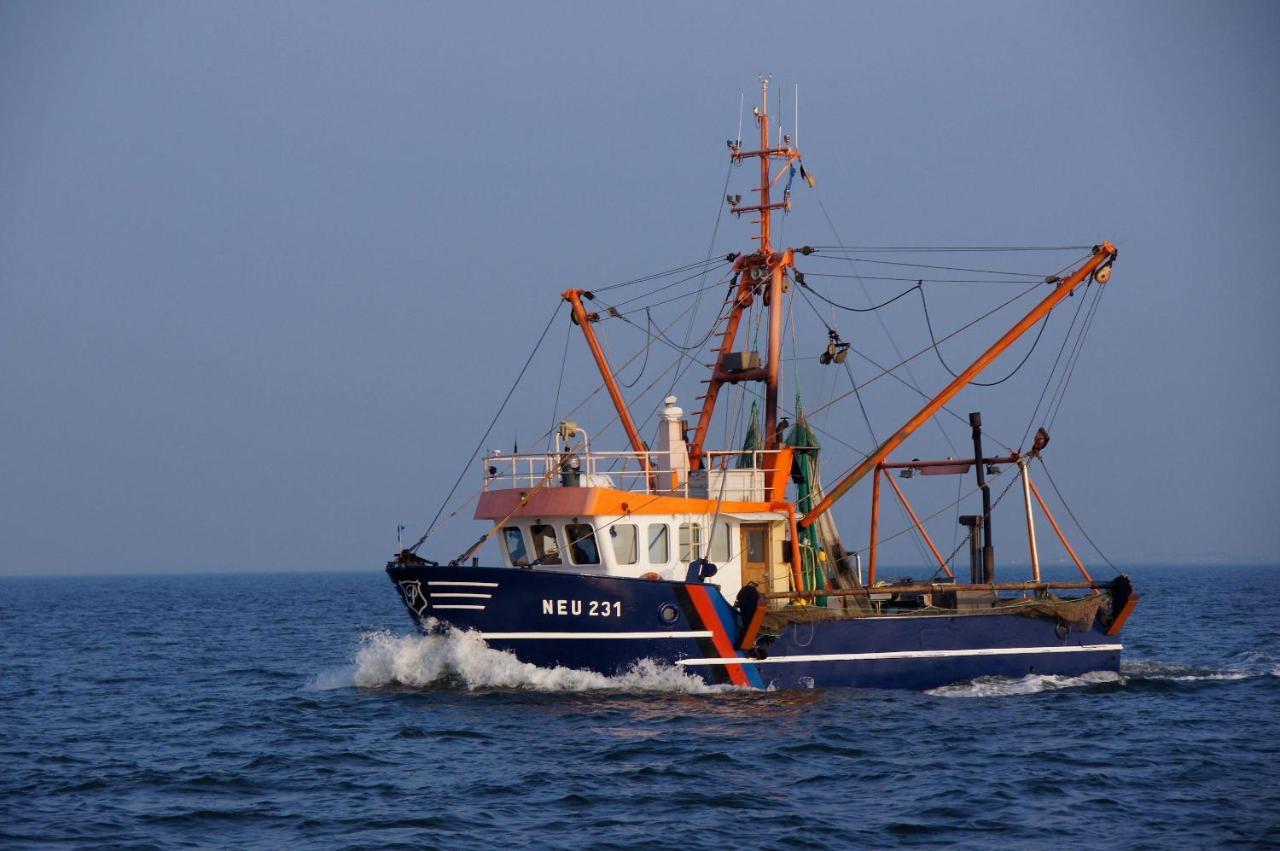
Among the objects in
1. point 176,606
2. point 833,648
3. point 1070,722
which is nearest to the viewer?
point 1070,722

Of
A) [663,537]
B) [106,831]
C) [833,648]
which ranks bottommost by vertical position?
[106,831]

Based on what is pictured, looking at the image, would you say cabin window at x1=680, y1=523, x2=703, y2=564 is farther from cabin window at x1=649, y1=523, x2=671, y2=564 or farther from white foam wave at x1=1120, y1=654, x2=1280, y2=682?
white foam wave at x1=1120, y1=654, x2=1280, y2=682

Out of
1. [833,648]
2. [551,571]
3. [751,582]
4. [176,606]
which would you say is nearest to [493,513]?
[551,571]

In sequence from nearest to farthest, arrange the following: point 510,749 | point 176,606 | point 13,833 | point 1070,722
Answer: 1. point 13,833
2. point 510,749
3. point 1070,722
4. point 176,606

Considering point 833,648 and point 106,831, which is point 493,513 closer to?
point 833,648

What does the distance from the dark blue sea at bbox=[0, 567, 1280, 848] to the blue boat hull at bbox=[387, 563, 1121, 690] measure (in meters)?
0.42

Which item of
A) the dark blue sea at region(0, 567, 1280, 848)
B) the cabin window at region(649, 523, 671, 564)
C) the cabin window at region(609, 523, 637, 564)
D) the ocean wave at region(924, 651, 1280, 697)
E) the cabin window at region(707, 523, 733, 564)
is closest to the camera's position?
the dark blue sea at region(0, 567, 1280, 848)

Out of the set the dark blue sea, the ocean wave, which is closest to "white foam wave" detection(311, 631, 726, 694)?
the dark blue sea

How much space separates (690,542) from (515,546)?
3.14 meters

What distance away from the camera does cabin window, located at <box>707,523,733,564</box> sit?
26.7 metres

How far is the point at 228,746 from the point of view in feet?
72.0

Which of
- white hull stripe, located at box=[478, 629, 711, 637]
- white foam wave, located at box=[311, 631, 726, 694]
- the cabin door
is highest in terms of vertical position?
the cabin door

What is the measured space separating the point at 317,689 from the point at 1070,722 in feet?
45.0

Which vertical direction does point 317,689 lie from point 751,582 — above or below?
below
